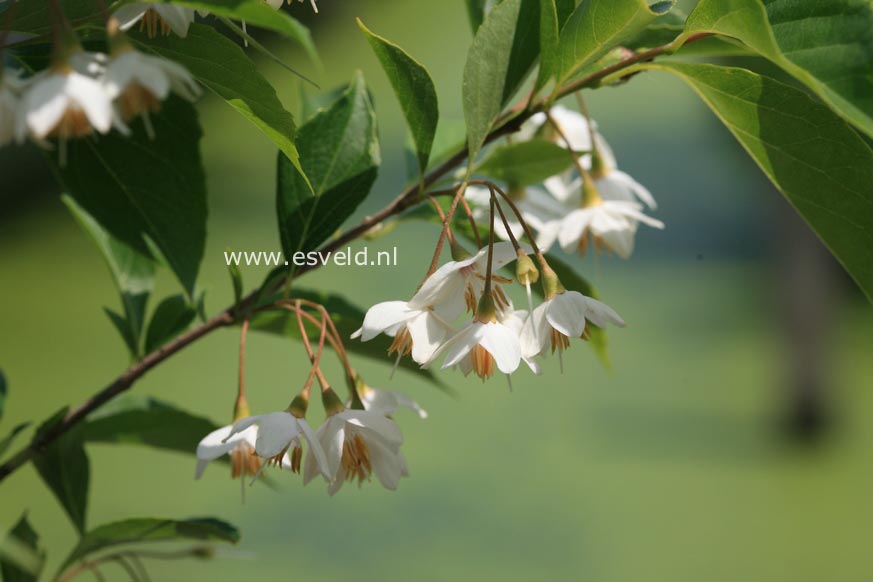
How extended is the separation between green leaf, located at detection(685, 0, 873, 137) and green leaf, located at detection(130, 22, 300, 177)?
14 centimetres

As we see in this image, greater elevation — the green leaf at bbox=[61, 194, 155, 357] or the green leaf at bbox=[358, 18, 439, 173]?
the green leaf at bbox=[358, 18, 439, 173]

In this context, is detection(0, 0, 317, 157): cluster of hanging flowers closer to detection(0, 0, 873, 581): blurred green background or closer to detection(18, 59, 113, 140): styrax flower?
detection(18, 59, 113, 140): styrax flower

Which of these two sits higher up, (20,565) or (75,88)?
(75,88)

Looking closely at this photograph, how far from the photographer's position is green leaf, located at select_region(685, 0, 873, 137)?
10.7 inches

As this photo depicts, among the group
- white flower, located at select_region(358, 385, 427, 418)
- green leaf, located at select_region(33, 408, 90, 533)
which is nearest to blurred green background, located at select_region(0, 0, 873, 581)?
green leaf, located at select_region(33, 408, 90, 533)

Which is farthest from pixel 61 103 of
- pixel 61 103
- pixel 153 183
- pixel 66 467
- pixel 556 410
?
pixel 556 410

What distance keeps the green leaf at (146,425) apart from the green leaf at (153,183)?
77mm

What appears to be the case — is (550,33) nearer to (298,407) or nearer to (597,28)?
(597,28)

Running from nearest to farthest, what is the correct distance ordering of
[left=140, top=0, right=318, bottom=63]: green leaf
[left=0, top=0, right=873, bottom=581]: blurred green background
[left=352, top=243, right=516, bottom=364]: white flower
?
1. [left=140, top=0, right=318, bottom=63]: green leaf
2. [left=352, top=243, right=516, bottom=364]: white flower
3. [left=0, top=0, right=873, bottom=581]: blurred green background

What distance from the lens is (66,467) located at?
1.39 ft

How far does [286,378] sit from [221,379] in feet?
0.57

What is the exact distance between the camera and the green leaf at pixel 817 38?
0.27 m

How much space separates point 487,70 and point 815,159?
0.11 metres

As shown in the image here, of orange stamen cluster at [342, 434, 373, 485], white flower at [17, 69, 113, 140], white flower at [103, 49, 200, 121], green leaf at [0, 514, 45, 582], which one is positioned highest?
white flower at [103, 49, 200, 121]
